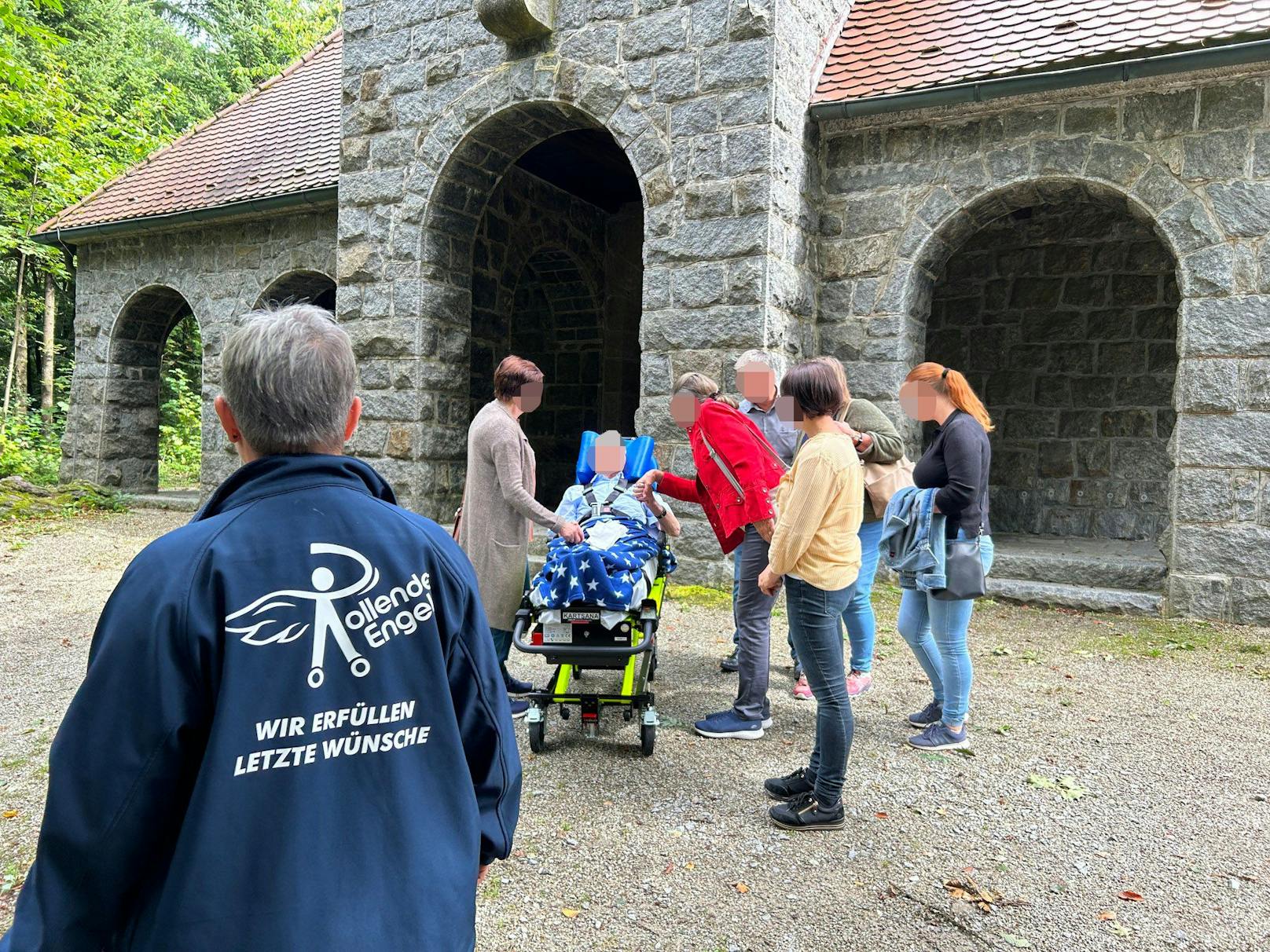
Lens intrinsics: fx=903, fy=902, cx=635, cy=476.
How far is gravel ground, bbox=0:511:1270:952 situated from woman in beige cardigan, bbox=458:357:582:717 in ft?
2.22

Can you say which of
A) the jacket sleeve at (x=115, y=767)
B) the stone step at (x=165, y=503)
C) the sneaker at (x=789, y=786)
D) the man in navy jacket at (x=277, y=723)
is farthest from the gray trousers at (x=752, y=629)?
the stone step at (x=165, y=503)

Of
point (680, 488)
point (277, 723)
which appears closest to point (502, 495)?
point (680, 488)

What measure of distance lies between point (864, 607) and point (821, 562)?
1.49 metres

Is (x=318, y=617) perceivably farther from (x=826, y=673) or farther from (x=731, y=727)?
(x=731, y=727)

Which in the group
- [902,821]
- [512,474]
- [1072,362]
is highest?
[1072,362]

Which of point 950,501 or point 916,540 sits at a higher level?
point 950,501

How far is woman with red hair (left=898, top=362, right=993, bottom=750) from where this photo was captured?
372 centimetres

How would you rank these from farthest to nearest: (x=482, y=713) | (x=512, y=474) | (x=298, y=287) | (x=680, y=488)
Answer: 1. (x=298, y=287)
2. (x=680, y=488)
3. (x=512, y=474)
4. (x=482, y=713)

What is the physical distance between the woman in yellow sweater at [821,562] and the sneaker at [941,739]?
0.91 meters

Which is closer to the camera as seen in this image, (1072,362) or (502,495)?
(502,495)

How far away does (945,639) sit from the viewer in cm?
385

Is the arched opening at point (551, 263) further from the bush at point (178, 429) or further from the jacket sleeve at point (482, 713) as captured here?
the bush at point (178, 429)

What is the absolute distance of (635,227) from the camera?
1178 centimetres

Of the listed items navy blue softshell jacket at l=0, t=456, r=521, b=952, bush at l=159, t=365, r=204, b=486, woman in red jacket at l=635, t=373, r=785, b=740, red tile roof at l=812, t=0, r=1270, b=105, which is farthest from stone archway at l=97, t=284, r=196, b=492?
navy blue softshell jacket at l=0, t=456, r=521, b=952
